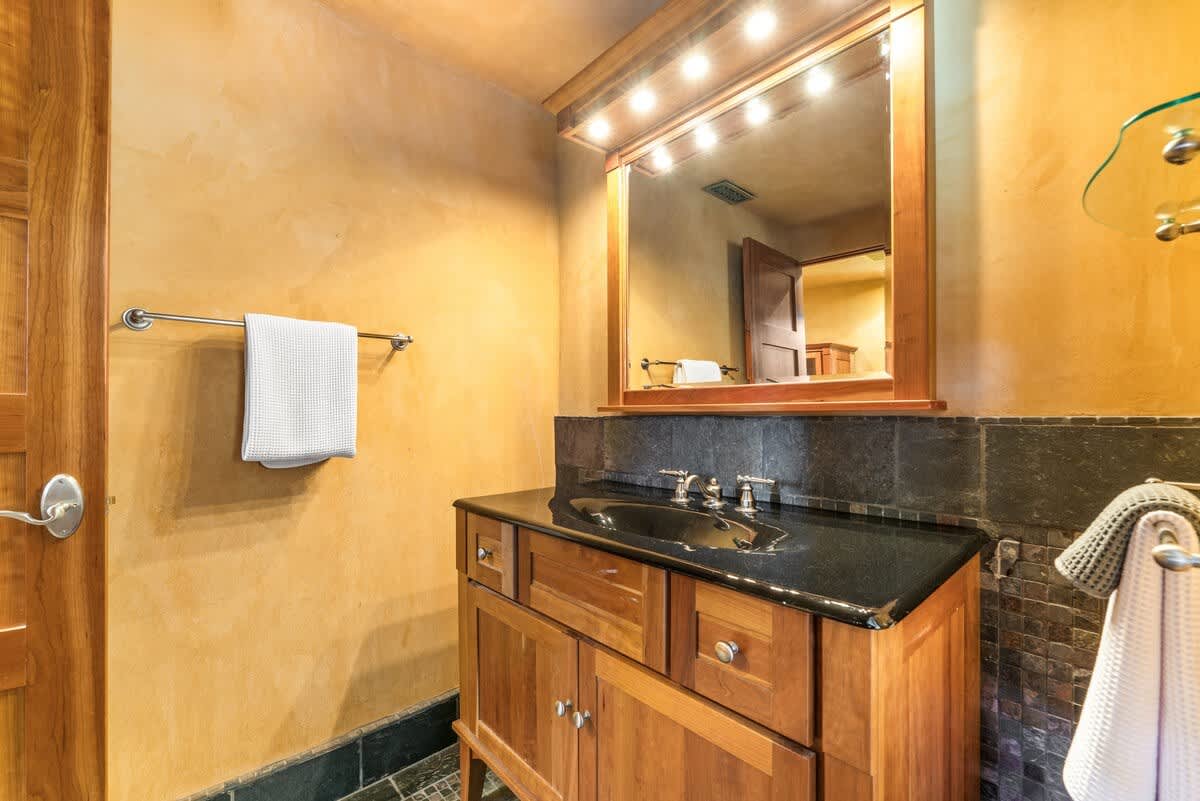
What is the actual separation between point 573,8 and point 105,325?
1.37 m

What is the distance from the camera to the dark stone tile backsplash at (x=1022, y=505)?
33.9 inches

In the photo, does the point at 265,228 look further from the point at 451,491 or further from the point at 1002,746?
the point at 1002,746

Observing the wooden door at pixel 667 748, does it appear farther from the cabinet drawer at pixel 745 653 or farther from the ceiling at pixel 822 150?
the ceiling at pixel 822 150

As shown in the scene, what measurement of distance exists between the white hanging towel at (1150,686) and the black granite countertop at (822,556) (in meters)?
0.20

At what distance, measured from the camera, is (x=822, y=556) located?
33.2 inches

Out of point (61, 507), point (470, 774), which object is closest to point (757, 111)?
point (61, 507)

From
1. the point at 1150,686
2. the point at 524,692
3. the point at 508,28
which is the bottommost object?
the point at 524,692

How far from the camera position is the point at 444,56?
1652 mm

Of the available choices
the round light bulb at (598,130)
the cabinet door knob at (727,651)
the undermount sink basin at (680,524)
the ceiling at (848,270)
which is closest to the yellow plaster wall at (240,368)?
the round light bulb at (598,130)

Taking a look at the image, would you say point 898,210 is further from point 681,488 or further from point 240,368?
point 240,368

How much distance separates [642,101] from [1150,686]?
Answer: 1607mm

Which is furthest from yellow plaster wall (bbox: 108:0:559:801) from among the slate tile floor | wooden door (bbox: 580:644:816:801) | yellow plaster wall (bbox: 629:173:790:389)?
wooden door (bbox: 580:644:816:801)

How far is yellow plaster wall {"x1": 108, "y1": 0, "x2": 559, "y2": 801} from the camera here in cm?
118

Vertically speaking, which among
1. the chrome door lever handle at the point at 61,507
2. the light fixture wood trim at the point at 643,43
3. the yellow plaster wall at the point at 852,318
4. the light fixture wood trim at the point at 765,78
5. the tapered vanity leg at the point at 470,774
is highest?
the light fixture wood trim at the point at 643,43
